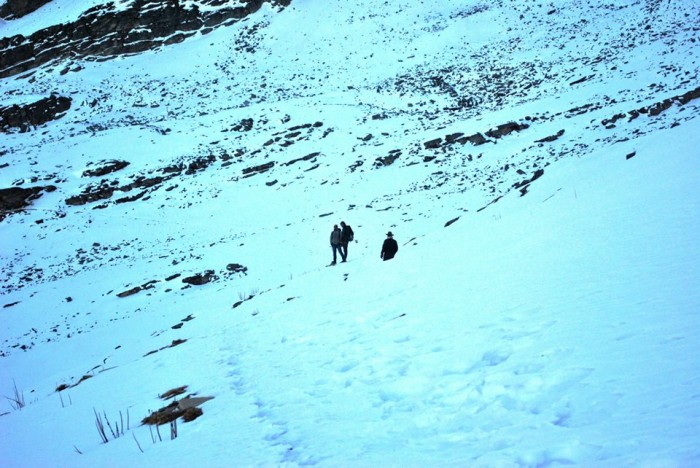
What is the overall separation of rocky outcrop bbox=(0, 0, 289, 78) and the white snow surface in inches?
593

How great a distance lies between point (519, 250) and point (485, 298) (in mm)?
2100

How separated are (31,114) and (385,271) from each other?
39.4m

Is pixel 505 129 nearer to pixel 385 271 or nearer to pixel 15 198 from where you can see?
pixel 385 271

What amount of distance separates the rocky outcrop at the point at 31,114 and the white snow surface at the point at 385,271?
55.5 inches

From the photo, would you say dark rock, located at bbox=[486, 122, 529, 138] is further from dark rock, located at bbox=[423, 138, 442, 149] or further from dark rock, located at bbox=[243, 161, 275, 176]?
dark rock, located at bbox=[243, 161, 275, 176]

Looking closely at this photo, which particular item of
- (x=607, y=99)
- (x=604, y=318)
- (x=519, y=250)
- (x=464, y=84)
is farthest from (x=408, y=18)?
(x=604, y=318)

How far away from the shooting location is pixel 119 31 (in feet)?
166

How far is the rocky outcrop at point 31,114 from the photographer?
35.0m

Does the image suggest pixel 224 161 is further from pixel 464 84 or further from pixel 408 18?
pixel 408 18

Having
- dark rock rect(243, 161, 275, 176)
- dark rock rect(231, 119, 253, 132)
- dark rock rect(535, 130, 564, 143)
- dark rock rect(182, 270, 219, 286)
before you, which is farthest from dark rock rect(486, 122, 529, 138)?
dark rock rect(231, 119, 253, 132)

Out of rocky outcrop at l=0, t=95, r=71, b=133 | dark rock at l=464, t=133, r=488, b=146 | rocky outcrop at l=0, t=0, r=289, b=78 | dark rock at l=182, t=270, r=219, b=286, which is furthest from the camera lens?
rocky outcrop at l=0, t=0, r=289, b=78

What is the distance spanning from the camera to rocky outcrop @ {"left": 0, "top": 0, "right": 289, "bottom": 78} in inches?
1928

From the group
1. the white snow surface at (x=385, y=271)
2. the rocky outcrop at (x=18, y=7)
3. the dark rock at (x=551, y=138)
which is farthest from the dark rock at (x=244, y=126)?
the rocky outcrop at (x=18, y=7)

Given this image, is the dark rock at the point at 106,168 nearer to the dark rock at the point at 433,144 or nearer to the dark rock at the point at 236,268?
the dark rock at the point at 236,268
